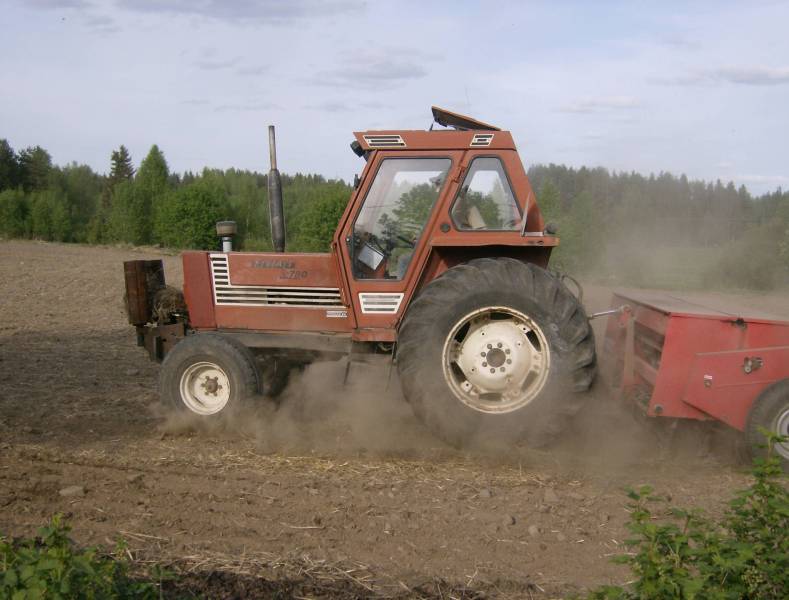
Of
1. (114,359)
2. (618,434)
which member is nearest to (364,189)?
(618,434)

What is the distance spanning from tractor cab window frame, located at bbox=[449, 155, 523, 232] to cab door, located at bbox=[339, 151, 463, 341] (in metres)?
0.18

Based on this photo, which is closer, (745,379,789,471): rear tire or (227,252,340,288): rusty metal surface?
(745,379,789,471): rear tire

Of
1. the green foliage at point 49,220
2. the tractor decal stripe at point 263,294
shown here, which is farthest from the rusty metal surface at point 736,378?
the green foliage at point 49,220

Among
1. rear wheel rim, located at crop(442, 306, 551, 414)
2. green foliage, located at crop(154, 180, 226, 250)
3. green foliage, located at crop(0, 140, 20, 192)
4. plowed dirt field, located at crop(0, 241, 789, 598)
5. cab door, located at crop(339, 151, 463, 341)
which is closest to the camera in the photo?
plowed dirt field, located at crop(0, 241, 789, 598)

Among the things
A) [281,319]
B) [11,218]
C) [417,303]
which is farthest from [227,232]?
[11,218]

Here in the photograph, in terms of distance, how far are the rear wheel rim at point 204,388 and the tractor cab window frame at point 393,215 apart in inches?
57.5

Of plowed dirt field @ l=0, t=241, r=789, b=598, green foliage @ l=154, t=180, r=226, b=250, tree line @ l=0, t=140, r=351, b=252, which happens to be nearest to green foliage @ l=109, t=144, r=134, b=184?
tree line @ l=0, t=140, r=351, b=252

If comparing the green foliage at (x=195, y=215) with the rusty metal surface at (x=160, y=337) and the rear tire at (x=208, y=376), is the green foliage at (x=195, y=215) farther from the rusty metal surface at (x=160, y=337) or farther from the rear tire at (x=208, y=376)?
the rear tire at (x=208, y=376)

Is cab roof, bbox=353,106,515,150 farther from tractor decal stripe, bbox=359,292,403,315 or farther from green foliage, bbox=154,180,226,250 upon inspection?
green foliage, bbox=154,180,226,250

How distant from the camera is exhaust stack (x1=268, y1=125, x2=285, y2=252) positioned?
6.88 metres

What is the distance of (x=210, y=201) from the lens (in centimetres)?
2561

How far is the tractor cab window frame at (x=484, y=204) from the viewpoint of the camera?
6297mm

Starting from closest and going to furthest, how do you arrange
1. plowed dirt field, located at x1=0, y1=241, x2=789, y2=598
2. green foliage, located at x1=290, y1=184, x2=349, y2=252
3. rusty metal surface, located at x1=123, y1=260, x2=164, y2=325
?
plowed dirt field, located at x1=0, y1=241, x2=789, y2=598 → rusty metal surface, located at x1=123, y1=260, x2=164, y2=325 → green foliage, located at x1=290, y1=184, x2=349, y2=252

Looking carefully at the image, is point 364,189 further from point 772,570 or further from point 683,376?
point 772,570
